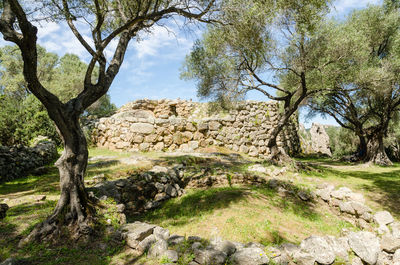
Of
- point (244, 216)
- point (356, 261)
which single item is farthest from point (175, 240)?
point (356, 261)

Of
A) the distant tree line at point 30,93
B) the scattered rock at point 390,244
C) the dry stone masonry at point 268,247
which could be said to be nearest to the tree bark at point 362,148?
the dry stone masonry at point 268,247

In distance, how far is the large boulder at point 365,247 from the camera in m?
4.09

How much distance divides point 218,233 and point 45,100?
5192 millimetres

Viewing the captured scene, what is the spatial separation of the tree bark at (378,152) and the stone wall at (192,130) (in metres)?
5.99

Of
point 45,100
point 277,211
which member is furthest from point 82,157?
point 277,211

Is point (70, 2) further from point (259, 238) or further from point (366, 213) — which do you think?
point (366, 213)

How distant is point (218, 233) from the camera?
5254mm

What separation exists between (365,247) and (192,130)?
12.9 m

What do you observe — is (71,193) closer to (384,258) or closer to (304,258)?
(304,258)

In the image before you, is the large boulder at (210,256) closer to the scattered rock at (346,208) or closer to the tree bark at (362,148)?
the scattered rock at (346,208)

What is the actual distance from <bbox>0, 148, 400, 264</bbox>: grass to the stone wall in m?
5.47

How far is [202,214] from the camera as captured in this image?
6.30 meters

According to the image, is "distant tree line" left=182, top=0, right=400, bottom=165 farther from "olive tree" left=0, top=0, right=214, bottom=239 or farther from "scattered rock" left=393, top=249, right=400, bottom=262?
"scattered rock" left=393, top=249, right=400, bottom=262

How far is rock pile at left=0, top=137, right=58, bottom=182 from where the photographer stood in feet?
28.9
